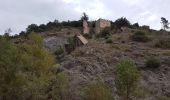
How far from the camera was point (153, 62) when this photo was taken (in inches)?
2542

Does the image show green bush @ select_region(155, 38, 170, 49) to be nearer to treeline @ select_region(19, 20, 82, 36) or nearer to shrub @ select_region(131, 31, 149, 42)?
shrub @ select_region(131, 31, 149, 42)

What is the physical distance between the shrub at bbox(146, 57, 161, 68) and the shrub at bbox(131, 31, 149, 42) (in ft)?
53.0

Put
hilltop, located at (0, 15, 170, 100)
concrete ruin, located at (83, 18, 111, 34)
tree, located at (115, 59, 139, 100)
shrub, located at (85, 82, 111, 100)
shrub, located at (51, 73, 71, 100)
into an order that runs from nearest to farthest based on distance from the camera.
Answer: shrub, located at (85, 82, 111, 100), tree, located at (115, 59, 139, 100), shrub, located at (51, 73, 71, 100), hilltop, located at (0, 15, 170, 100), concrete ruin, located at (83, 18, 111, 34)

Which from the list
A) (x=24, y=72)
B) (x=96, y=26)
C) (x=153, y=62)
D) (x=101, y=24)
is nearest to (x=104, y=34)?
(x=101, y=24)

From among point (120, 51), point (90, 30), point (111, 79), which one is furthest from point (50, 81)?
point (90, 30)

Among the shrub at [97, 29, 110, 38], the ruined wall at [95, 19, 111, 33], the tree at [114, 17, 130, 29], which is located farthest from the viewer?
the tree at [114, 17, 130, 29]

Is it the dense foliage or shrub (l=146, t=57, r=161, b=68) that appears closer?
the dense foliage

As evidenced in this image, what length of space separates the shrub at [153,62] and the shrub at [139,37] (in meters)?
16.2

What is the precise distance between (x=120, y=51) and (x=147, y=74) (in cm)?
891

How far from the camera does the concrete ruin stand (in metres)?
96.3

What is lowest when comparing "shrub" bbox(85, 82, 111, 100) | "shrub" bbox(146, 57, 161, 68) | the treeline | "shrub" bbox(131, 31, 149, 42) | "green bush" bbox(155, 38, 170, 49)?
"shrub" bbox(146, 57, 161, 68)

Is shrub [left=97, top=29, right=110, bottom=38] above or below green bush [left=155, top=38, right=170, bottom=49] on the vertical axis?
above

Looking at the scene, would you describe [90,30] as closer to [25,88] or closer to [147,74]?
A: [147,74]

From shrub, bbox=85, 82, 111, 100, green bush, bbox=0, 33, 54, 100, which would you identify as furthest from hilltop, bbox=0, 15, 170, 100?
green bush, bbox=0, 33, 54, 100
